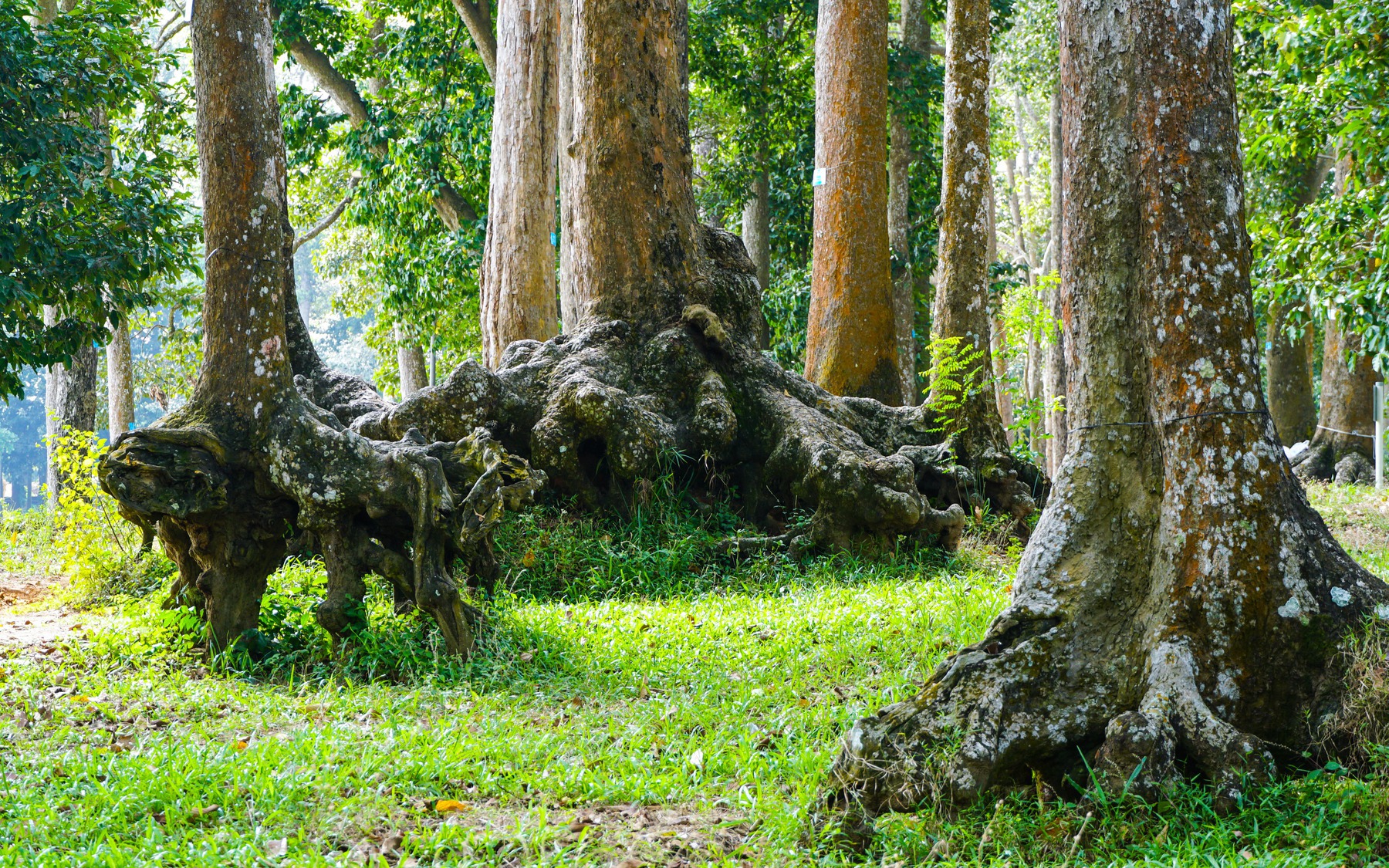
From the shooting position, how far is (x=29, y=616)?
803cm

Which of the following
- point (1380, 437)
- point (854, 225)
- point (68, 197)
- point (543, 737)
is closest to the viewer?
point (543, 737)

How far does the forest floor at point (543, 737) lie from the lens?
3.57 m

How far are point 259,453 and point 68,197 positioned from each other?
4963 millimetres

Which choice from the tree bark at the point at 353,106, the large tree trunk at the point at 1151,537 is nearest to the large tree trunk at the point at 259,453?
the large tree trunk at the point at 1151,537

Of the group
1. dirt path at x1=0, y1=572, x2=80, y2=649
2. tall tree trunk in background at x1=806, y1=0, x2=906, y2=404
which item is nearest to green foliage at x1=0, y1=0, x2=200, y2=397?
dirt path at x1=0, y1=572, x2=80, y2=649

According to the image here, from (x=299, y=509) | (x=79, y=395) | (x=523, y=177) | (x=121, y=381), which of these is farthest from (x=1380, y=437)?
(x=121, y=381)

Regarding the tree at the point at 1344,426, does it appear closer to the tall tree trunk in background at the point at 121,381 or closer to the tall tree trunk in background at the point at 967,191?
the tall tree trunk in background at the point at 967,191

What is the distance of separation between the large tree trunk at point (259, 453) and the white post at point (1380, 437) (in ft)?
40.0

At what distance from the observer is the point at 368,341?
23719mm

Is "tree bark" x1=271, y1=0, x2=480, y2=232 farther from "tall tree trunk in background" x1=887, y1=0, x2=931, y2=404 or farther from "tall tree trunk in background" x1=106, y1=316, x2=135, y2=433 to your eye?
"tall tree trunk in background" x1=887, y1=0, x2=931, y2=404

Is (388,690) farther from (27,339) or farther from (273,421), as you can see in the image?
(27,339)

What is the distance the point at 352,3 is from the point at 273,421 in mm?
15916

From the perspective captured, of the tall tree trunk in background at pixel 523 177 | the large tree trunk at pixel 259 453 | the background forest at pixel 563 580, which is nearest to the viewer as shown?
the background forest at pixel 563 580

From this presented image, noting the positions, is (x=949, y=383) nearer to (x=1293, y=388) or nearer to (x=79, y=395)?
(x=1293, y=388)
